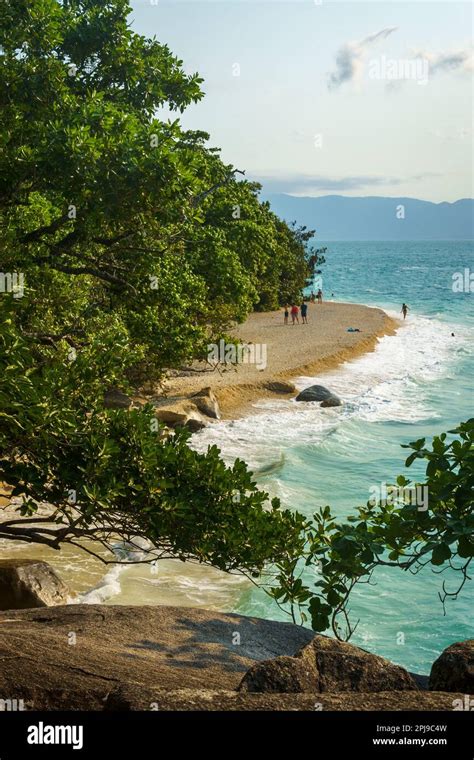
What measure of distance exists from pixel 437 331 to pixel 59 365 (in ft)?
236

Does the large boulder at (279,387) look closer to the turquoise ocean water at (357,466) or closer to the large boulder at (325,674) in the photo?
the turquoise ocean water at (357,466)

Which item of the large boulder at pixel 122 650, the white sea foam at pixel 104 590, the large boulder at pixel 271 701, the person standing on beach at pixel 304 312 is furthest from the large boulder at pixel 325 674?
the person standing on beach at pixel 304 312

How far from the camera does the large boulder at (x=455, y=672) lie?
25.0 feet

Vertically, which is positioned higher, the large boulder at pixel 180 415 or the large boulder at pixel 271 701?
the large boulder at pixel 271 701

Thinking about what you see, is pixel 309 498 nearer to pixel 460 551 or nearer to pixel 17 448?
pixel 17 448

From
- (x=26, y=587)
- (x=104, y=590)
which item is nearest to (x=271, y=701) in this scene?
(x=26, y=587)

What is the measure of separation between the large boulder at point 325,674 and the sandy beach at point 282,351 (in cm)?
1635

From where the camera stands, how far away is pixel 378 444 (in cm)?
3581

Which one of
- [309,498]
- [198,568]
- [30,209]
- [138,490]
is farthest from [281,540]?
[309,498]

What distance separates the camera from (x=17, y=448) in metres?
9.33

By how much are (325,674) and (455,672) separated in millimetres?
1216

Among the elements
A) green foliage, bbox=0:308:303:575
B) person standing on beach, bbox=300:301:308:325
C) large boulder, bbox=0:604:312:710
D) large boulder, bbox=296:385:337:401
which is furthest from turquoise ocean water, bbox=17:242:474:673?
green foliage, bbox=0:308:303:575

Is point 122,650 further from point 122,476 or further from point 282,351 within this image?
point 282,351

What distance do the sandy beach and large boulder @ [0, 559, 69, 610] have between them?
10123 millimetres
